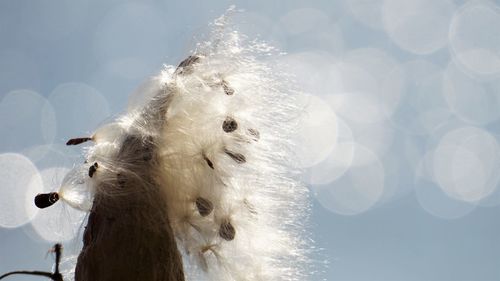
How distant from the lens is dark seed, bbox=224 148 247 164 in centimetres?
346

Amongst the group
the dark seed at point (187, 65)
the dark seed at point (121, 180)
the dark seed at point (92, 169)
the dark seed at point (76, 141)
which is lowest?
the dark seed at point (121, 180)

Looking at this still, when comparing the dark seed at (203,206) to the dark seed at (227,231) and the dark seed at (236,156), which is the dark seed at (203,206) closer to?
the dark seed at (227,231)

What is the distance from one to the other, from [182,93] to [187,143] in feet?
0.97

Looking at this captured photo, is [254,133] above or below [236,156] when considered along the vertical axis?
above

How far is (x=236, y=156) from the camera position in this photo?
3.48 metres

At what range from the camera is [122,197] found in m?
2.92

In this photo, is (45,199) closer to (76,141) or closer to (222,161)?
(76,141)

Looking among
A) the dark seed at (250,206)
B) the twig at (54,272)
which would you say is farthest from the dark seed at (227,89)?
the twig at (54,272)

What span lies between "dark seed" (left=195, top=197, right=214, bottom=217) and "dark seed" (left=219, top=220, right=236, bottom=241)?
0.17m

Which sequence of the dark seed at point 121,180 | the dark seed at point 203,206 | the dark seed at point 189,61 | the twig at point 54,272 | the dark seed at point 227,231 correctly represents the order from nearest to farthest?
the twig at point 54,272
the dark seed at point 121,180
the dark seed at point 203,206
the dark seed at point 227,231
the dark seed at point 189,61

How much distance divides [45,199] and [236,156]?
3.51 ft

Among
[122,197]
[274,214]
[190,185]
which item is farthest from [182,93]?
[274,214]

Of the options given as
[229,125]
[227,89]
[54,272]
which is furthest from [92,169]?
[227,89]

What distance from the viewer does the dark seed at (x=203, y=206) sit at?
3.24 metres
